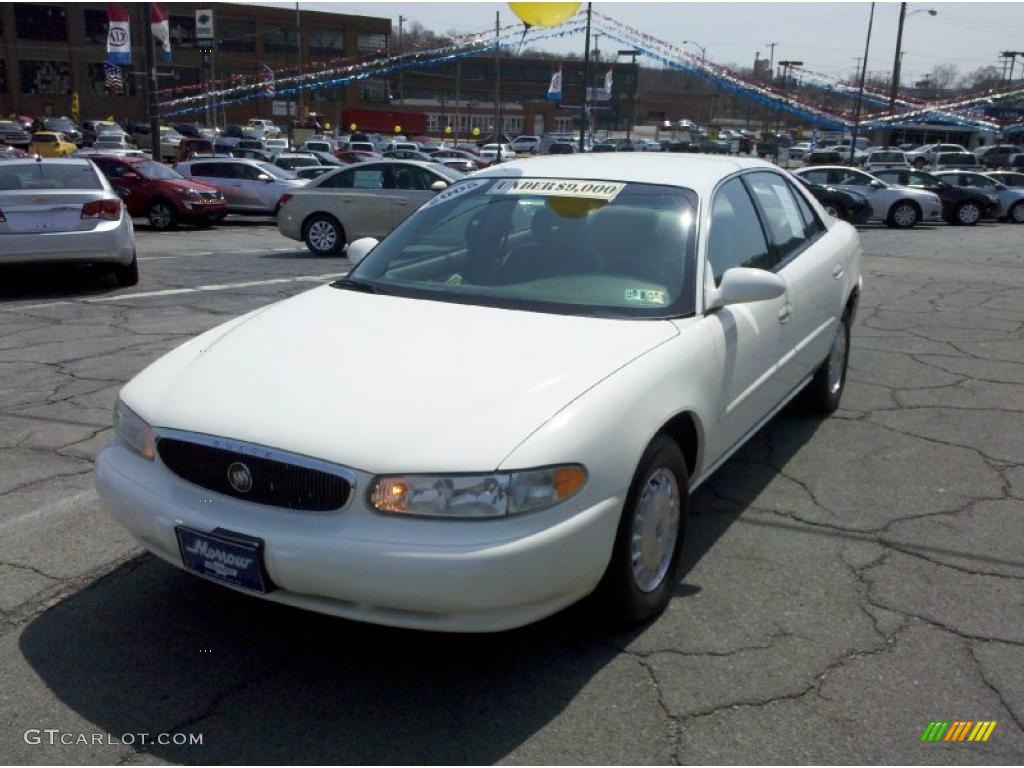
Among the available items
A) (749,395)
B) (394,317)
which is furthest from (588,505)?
(749,395)

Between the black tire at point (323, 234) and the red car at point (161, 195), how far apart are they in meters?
5.31

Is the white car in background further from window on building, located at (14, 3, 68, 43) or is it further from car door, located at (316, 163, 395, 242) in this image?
window on building, located at (14, 3, 68, 43)

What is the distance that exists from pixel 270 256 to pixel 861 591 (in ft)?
38.7

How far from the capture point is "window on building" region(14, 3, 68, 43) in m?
68.2

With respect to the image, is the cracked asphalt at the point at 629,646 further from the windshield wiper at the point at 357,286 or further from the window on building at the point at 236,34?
the window on building at the point at 236,34

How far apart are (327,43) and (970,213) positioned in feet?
222

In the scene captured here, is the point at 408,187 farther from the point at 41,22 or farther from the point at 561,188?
the point at 41,22

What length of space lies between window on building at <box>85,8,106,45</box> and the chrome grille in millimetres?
77000

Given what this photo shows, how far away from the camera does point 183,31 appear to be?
72750mm

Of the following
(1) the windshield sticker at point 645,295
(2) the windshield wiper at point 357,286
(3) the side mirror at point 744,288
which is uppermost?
(3) the side mirror at point 744,288

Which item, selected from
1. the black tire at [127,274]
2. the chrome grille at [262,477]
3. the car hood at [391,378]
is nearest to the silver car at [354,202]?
the black tire at [127,274]

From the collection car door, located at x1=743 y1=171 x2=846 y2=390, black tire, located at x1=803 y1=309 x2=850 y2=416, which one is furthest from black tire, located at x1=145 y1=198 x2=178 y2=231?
car door, located at x1=743 y1=171 x2=846 y2=390

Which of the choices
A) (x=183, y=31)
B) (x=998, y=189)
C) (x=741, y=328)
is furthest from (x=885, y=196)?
(x=183, y=31)

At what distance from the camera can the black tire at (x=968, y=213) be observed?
25.0m
